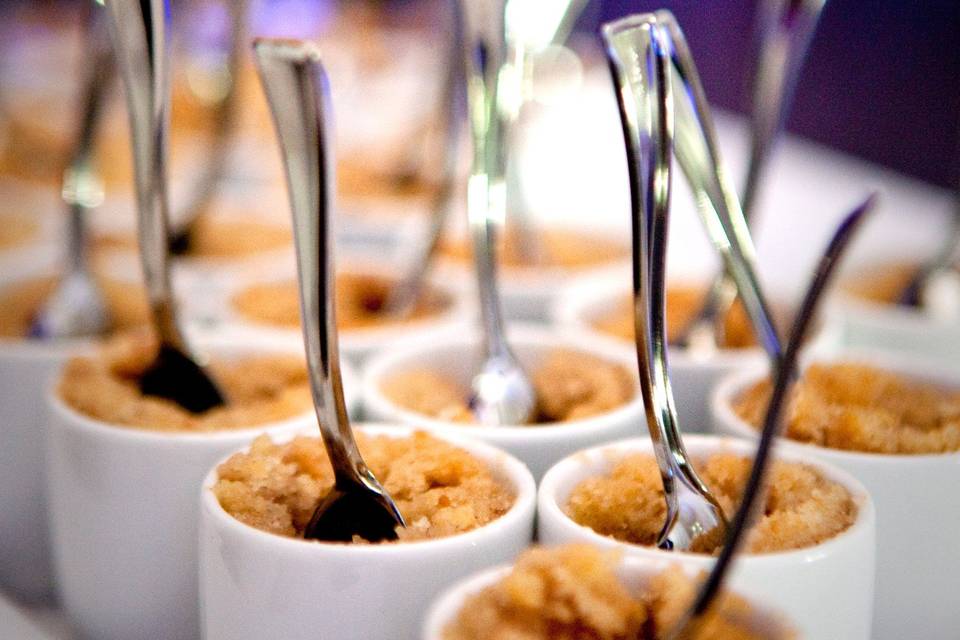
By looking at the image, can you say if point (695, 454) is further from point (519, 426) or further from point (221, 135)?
point (221, 135)

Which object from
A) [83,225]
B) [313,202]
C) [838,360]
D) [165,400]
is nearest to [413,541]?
[313,202]

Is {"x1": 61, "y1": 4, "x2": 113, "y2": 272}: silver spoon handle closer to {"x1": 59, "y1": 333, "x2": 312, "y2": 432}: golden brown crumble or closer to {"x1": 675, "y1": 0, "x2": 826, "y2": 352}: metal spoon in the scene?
{"x1": 59, "y1": 333, "x2": 312, "y2": 432}: golden brown crumble

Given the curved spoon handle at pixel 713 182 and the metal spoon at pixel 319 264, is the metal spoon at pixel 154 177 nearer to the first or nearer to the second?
the metal spoon at pixel 319 264

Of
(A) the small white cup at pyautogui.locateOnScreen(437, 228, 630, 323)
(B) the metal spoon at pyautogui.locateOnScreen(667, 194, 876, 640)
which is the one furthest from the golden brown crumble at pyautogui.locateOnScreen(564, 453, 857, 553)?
(A) the small white cup at pyautogui.locateOnScreen(437, 228, 630, 323)

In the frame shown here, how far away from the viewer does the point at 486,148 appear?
0.70 m

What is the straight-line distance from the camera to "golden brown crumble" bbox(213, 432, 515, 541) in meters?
0.50

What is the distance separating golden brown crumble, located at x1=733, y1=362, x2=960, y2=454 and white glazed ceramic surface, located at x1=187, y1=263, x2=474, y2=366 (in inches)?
11.4

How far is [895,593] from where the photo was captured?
1.88 ft

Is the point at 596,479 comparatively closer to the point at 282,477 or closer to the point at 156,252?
the point at 282,477

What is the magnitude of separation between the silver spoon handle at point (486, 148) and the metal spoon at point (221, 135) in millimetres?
403

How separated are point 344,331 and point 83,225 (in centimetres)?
25

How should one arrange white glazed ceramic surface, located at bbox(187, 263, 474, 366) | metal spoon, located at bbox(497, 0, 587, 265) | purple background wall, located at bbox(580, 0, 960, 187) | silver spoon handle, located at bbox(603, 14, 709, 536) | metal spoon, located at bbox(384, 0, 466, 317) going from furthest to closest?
purple background wall, located at bbox(580, 0, 960, 187)
metal spoon, located at bbox(384, 0, 466, 317)
white glazed ceramic surface, located at bbox(187, 263, 474, 366)
metal spoon, located at bbox(497, 0, 587, 265)
silver spoon handle, located at bbox(603, 14, 709, 536)

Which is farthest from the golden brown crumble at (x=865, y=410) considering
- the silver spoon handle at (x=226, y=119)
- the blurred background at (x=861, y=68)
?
the blurred background at (x=861, y=68)

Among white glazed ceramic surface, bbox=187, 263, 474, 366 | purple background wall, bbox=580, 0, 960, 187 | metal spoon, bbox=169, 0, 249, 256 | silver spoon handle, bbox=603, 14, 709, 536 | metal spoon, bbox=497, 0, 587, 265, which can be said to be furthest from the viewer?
purple background wall, bbox=580, 0, 960, 187
